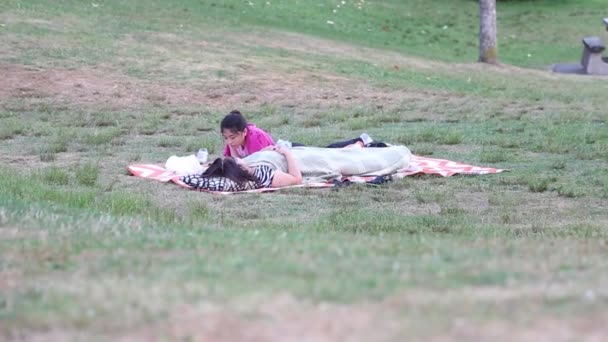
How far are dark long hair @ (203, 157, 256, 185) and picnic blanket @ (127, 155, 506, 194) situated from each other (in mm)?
149

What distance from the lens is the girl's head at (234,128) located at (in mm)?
9938

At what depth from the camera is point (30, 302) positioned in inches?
158

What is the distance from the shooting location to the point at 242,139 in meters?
10.2

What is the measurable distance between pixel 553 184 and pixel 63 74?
9.46 m

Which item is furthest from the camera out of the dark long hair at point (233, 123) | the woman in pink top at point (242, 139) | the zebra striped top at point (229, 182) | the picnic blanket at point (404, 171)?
the woman in pink top at point (242, 139)

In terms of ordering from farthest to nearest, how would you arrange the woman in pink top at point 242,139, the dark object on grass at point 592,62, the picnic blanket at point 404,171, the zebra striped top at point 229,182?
the dark object on grass at point 592,62 < the woman in pink top at point 242,139 < the picnic blanket at point 404,171 < the zebra striped top at point 229,182

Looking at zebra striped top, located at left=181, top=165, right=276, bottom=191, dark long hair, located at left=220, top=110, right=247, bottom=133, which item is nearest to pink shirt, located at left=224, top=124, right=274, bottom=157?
dark long hair, located at left=220, top=110, right=247, bottom=133

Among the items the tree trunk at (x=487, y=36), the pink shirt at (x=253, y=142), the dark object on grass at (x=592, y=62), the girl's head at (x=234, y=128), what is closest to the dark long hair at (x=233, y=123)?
the girl's head at (x=234, y=128)

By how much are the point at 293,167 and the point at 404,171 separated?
116 cm

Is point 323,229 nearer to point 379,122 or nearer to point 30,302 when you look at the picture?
point 30,302

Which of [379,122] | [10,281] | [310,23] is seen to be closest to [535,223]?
[10,281]

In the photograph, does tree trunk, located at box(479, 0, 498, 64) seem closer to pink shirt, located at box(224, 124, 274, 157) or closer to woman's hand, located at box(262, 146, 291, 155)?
pink shirt, located at box(224, 124, 274, 157)

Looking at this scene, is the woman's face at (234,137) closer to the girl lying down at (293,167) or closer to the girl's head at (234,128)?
the girl's head at (234,128)

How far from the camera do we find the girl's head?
994cm
